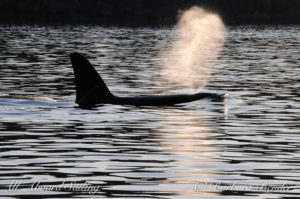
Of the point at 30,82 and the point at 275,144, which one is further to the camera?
the point at 30,82

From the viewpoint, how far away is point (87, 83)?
96.7ft

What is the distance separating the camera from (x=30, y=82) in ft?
133

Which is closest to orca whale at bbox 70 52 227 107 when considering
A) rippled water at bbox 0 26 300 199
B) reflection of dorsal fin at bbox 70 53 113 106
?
reflection of dorsal fin at bbox 70 53 113 106

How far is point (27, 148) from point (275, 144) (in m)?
5.97

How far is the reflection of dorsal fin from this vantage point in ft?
96.3

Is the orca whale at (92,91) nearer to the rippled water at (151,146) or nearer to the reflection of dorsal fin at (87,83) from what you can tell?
the reflection of dorsal fin at (87,83)

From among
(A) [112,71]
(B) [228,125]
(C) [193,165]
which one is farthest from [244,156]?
(A) [112,71]

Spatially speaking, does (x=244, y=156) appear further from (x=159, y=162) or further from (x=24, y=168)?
(x=24, y=168)

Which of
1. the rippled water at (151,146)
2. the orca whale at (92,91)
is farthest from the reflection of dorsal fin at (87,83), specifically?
the rippled water at (151,146)

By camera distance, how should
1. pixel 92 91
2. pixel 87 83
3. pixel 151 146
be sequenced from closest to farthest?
1. pixel 151 146
2. pixel 87 83
3. pixel 92 91

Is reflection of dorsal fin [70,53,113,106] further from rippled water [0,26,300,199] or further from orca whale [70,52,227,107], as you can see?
rippled water [0,26,300,199]

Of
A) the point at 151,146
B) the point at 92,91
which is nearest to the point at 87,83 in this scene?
the point at 92,91

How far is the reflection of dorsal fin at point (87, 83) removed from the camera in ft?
96.3

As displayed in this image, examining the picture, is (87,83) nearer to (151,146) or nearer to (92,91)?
(92,91)
